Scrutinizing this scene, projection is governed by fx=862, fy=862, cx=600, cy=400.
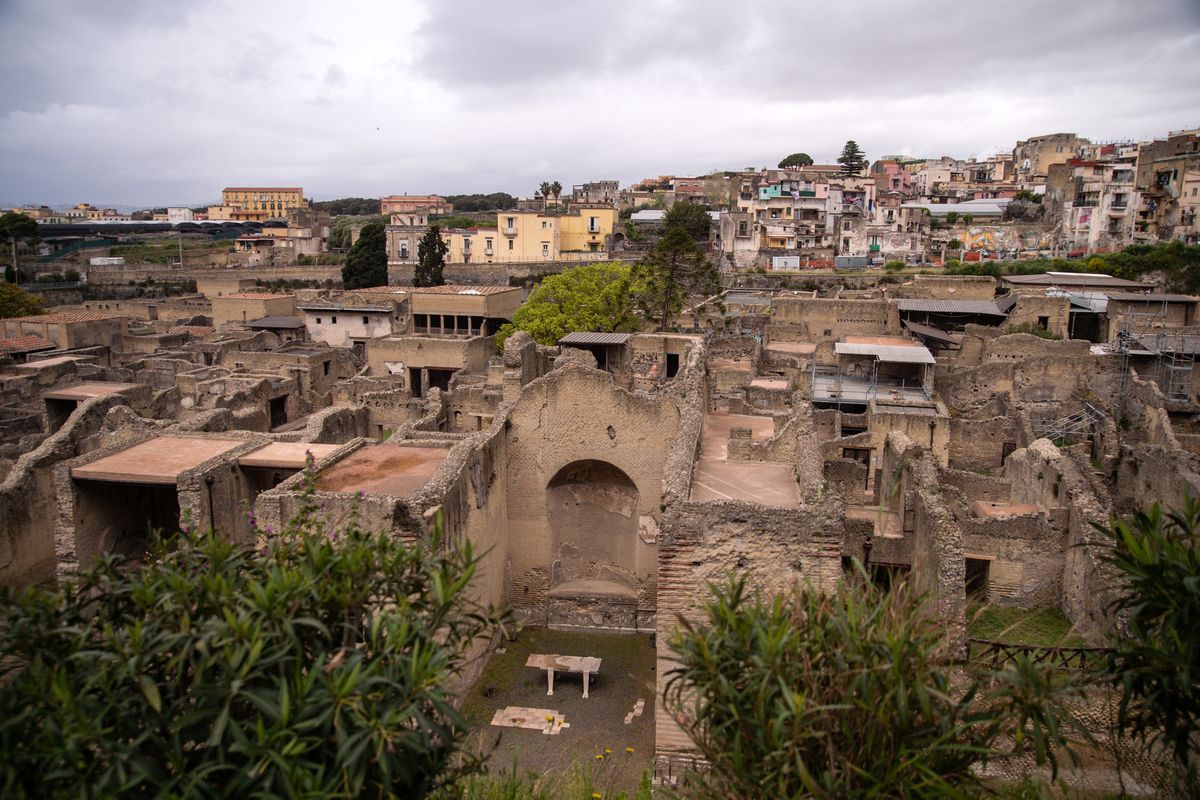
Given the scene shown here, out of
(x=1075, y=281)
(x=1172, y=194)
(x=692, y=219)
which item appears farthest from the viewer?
(x=692, y=219)

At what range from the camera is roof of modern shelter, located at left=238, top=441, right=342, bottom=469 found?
12.6 metres

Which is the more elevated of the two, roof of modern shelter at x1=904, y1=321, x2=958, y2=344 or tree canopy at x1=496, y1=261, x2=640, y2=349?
tree canopy at x1=496, y1=261, x2=640, y2=349

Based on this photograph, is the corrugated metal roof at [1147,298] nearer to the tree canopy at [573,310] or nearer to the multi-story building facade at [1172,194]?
the tree canopy at [573,310]

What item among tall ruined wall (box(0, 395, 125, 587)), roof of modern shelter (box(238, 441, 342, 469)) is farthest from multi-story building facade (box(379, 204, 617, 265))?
roof of modern shelter (box(238, 441, 342, 469))

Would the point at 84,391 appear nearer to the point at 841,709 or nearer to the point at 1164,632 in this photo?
the point at 841,709

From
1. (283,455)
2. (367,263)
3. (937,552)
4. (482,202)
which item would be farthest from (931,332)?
(482,202)

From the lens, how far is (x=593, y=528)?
51.6 ft

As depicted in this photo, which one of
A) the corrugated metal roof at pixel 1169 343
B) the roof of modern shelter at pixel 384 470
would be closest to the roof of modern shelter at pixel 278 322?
the roof of modern shelter at pixel 384 470

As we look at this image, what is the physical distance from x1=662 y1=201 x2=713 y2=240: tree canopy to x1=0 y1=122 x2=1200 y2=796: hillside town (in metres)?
9.09

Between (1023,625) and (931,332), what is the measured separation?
63.0ft

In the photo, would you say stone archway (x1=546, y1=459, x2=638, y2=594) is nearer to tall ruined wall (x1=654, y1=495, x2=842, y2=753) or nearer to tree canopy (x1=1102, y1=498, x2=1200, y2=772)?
tall ruined wall (x1=654, y1=495, x2=842, y2=753)

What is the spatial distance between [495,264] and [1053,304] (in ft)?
133

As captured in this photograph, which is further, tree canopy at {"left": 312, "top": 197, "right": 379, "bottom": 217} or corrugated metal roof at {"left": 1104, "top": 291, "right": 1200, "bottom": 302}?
tree canopy at {"left": 312, "top": 197, "right": 379, "bottom": 217}

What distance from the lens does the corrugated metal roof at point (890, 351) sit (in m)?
26.4
